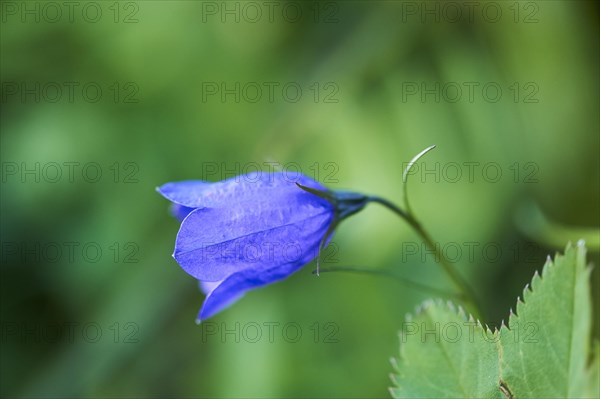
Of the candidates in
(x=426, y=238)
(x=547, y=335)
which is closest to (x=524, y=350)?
(x=547, y=335)

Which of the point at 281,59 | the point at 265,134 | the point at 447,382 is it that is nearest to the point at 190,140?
the point at 265,134

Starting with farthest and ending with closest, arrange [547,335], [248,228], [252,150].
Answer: [252,150]
[248,228]
[547,335]

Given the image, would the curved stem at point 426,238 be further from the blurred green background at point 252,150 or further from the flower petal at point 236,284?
the blurred green background at point 252,150

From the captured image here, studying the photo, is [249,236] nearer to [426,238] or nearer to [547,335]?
[426,238]

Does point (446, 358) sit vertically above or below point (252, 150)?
below

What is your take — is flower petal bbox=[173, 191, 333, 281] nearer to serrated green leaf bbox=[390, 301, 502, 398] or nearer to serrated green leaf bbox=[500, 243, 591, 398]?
serrated green leaf bbox=[390, 301, 502, 398]

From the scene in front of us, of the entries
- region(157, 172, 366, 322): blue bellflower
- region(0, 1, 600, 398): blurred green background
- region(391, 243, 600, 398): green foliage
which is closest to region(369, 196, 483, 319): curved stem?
region(157, 172, 366, 322): blue bellflower
